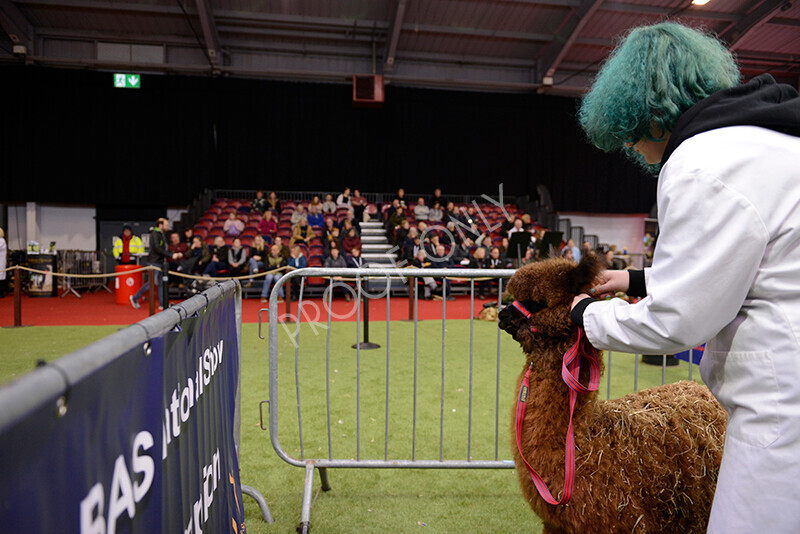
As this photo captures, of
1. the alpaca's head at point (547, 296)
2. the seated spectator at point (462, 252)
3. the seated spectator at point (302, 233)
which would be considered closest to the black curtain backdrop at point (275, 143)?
the seated spectator at point (302, 233)

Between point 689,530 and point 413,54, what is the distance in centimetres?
1868

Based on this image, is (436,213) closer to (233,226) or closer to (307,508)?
(233,226)

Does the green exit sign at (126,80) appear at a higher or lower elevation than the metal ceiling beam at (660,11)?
lower

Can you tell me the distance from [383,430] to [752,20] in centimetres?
1837

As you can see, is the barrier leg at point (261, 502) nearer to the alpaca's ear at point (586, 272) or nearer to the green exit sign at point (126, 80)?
the alpaca's ear at point (586, 272)

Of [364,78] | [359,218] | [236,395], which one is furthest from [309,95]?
[236,395]

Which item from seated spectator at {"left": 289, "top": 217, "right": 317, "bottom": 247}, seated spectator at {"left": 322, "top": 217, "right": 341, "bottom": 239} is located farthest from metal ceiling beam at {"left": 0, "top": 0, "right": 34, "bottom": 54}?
seated spectator at {"left": 322, "top": 217, "right": 341, "bottom": 239}

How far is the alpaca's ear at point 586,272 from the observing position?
1.47 meters

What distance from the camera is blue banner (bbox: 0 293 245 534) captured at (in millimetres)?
605

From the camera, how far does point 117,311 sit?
1009 centimetres

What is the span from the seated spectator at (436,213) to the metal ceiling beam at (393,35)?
5.40 m

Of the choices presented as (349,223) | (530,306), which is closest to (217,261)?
(349,223)

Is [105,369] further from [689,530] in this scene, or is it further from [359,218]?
[359,218]

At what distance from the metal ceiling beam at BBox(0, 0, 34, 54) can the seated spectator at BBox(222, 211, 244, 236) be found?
8801 mm
